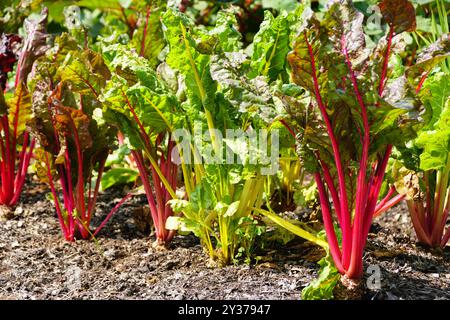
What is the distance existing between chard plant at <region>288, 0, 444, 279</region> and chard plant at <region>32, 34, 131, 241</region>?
3.05 feet

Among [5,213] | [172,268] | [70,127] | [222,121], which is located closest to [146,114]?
[222,121]

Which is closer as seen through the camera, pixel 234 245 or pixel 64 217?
pixel 234 245

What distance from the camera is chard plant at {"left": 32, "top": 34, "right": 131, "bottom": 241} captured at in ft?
8.59

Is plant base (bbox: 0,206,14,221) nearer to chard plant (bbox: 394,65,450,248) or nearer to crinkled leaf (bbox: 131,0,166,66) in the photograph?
crinkled leaf (bbox: 131,0,166,66)

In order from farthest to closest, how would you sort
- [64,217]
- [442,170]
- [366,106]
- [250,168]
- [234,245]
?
[64,217] < [442,170] < [234,245] < [250,168] < [366,106]

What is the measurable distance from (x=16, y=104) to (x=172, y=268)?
3.94ft

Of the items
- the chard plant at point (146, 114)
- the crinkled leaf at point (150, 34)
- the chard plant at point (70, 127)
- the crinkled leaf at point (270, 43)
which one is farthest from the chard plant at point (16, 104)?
the crinkled leaf at point (270, 43)

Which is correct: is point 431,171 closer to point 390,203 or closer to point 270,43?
point 390,203

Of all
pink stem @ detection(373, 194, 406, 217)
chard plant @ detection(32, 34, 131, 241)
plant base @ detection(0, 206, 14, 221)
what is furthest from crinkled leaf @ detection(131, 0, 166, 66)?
pink stem @ detection(373, 194, 406, 217)

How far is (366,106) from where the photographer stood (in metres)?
1.93

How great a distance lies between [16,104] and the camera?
3.08 meters
